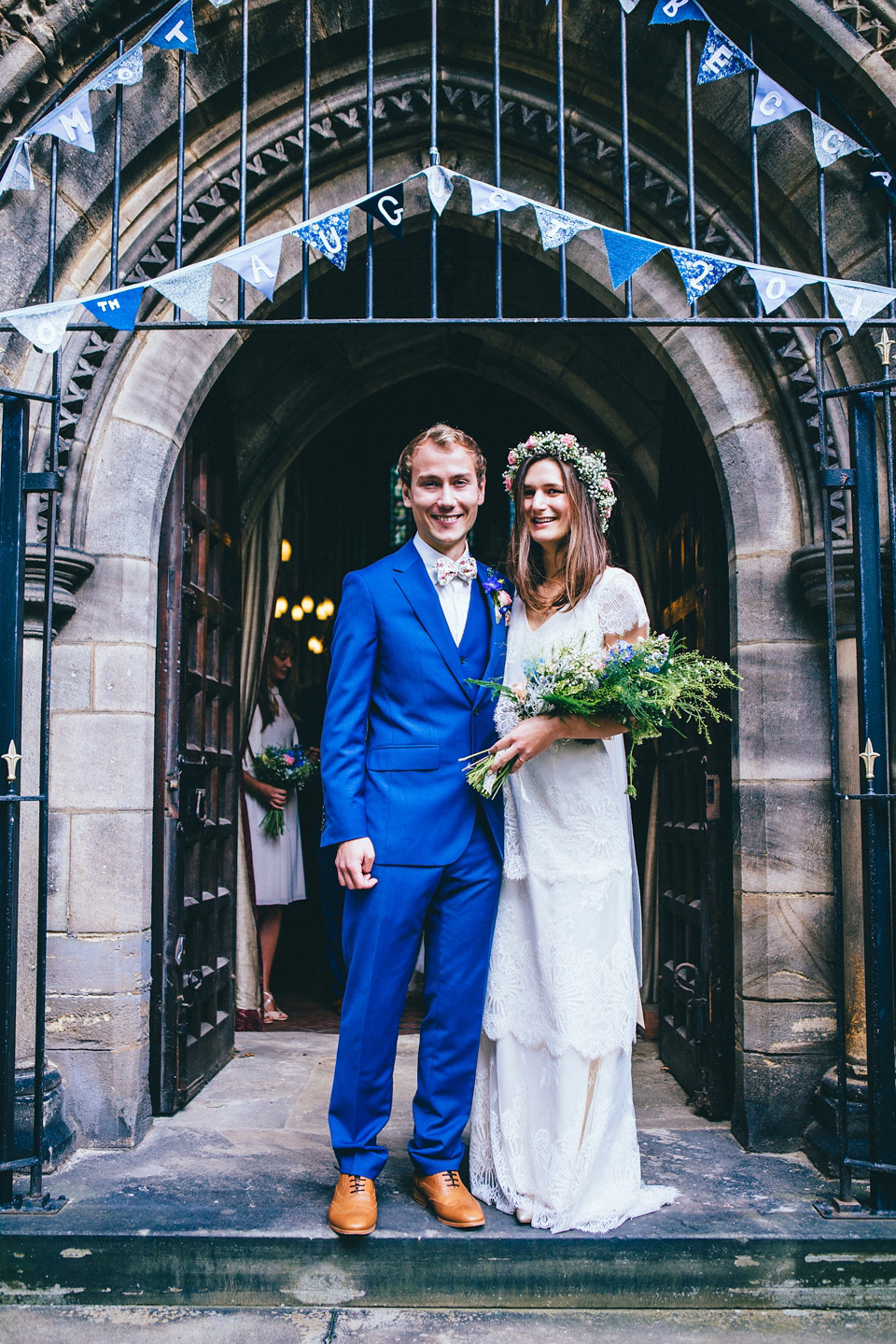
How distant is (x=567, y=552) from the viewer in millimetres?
2916

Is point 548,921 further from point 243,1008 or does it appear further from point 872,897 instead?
point 243,1008

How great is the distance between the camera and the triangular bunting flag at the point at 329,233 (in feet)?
9.89

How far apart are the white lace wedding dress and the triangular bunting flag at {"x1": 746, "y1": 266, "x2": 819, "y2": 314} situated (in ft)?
3.23

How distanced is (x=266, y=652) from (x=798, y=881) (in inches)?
131

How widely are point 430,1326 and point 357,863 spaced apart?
1202mm

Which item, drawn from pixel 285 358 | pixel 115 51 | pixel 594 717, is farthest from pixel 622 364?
pixel 594 717

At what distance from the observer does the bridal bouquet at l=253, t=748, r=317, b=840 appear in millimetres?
5477

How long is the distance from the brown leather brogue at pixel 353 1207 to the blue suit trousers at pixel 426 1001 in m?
0.03

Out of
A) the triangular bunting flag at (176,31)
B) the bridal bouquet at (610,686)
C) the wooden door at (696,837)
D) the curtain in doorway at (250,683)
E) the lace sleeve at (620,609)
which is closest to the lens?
the bridal bouquet at (610,686)

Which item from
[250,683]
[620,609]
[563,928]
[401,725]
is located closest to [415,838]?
[401,725]

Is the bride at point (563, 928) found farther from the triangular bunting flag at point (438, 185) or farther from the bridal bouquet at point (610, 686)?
the triangular bunting flag at point (438, 185)

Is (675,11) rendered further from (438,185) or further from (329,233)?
(329,233)

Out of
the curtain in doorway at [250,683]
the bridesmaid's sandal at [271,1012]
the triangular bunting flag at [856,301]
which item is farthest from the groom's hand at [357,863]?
the bridesmaid's sandal at [271,1012]

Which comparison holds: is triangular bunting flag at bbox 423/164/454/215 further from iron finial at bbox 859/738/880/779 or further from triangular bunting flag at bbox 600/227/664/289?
iron finial at bbox 859/738/880/779
